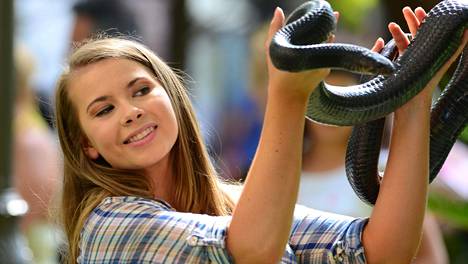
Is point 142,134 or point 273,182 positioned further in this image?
point 142,134

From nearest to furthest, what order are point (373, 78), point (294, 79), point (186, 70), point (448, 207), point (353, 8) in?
point (294, 79) < point (373, 78) < point (448, 207) < point (353, 8) < point (186, 70)

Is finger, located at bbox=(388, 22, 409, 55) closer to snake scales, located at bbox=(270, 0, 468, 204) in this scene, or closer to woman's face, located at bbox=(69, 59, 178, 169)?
snake scales, located at bbox=(270, 0, 468, 204)

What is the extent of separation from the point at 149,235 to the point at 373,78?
0.66 meters

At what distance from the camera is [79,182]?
3486mm

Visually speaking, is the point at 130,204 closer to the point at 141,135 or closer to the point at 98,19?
the point at 141,135

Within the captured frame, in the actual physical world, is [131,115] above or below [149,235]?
above

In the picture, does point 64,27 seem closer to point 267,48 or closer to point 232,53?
point 232,53

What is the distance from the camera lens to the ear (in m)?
3.47

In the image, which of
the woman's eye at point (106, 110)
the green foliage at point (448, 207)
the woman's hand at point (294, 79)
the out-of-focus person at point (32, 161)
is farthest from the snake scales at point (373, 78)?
the out-of-focus person at point (32, 161)

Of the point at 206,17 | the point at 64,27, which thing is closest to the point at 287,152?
the point at 64,27

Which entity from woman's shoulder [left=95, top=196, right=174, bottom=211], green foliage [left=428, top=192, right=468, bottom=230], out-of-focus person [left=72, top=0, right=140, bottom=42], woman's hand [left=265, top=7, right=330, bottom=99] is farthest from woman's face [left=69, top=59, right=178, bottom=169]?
out-of-focus person [left=72, top=0, right=140, bottom=42]

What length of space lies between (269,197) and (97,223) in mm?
548

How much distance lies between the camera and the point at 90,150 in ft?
11.4

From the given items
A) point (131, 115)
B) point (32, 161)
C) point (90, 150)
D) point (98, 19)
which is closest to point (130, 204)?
point (131, 115)
